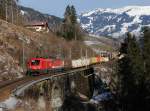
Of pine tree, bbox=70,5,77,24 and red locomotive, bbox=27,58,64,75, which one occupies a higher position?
pine tree, bbox=70,5,77,24

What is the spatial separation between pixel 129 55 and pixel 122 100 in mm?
9605

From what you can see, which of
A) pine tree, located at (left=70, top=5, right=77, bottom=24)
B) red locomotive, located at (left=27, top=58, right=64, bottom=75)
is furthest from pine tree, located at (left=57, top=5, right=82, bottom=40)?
red locomotive, located at (left=27, top=58, right=64, bottom=75)

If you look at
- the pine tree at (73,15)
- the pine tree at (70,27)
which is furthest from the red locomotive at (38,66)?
the pine tree at (73,15)

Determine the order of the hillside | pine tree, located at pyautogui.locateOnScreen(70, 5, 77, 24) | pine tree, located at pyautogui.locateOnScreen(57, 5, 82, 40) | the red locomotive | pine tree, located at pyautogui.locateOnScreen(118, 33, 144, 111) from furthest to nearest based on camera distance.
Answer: pine tree, located at pyautogui.locateOnScreen(70, 5, 77, 24)
pine tree, located at pyautogui.locateOnScreen(57, 5, 82, 40)
pine tree, located at pyautogui.locateOnScreen(118, 33, 144, 111)
the red locomotive
the hillside

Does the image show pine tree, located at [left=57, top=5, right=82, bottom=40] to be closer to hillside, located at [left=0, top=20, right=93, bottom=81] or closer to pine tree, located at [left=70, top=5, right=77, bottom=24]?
pine tree, located at [left=70, top=5, right=77, bottom=24]

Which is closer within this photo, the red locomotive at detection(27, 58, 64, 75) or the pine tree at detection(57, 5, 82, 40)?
the red locomotive at detection(27, 58, 64, 75)

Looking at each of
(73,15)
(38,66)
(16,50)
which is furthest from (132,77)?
(73,15)

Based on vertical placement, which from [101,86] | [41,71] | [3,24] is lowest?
[101,86]

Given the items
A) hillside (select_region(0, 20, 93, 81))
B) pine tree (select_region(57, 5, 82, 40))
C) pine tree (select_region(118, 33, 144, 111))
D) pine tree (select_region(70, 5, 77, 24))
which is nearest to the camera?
hillside (select_region(0, 20, 93, 81))

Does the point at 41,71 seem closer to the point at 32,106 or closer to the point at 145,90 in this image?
the point at 145,90

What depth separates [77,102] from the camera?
246 ft

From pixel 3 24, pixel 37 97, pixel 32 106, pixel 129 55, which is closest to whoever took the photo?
pixel 32 106

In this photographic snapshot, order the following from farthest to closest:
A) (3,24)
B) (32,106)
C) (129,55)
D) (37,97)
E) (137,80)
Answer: (3,24) → (129,55) → (137,80) → (37,97) → (32,106)

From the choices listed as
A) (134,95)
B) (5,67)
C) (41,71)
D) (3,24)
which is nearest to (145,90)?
(134,95)
